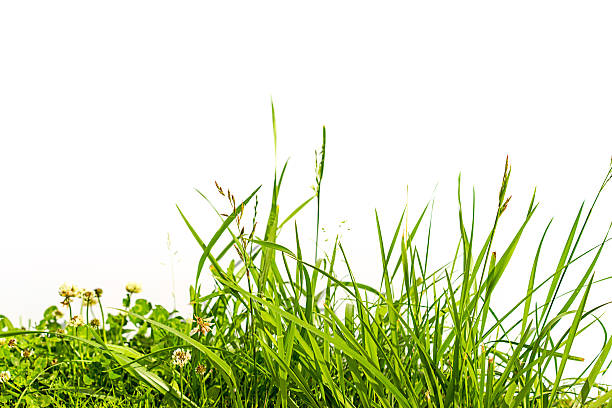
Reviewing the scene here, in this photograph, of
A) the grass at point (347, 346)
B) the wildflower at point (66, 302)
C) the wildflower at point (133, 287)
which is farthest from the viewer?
the wildflower at point (133, 287)

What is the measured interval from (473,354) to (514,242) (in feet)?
1.06

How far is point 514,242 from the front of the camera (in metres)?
1.31

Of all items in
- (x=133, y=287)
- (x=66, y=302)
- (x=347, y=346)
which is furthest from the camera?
(x=133, y=287)

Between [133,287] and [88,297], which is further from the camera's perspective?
[133,287]

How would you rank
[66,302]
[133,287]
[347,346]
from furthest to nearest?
[133,287], [66,302], [347,346]

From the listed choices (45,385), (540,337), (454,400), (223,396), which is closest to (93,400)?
(45,385)

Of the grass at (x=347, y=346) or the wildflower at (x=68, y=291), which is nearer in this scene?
the grass at (x=347, y=346)

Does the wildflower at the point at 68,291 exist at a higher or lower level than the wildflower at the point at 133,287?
lower

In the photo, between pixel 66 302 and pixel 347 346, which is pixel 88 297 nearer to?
pixel 66 302

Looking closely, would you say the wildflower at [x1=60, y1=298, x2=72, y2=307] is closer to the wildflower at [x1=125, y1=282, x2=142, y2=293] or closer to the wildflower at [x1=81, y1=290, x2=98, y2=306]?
the wildflower at [x1=81, y1=290, x2=98, y2=306]

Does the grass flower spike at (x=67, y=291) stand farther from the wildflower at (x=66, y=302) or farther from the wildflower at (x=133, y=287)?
the wildflower at (x=133, y=287)

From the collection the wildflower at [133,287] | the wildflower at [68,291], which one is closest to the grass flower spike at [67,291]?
the wildflower at [68,291]

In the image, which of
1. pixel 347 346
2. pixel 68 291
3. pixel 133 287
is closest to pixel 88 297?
pixel 68 291

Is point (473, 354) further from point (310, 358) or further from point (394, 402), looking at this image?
point (310, 358)
